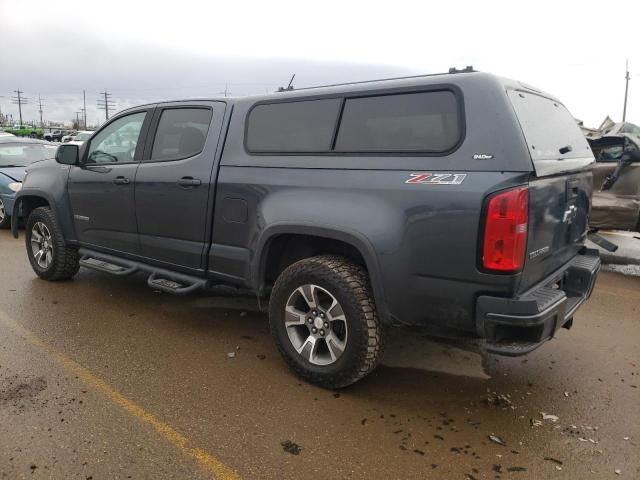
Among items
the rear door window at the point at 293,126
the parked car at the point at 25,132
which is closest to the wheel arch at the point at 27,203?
the rear door window at the point at 293,126

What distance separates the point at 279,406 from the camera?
3.26m

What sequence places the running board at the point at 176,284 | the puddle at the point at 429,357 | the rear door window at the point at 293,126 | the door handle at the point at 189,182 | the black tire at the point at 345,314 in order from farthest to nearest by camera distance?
the running board at the point at 176,284
the door handle at the point at 189,182
the puddle at the point at 429,357
the rear door window at the point at 293,126
the black tire at the point at 345,314

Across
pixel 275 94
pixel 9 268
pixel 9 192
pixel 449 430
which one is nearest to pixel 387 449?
pixel 449 430

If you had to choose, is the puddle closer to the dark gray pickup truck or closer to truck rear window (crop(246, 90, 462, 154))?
the dark gray pickup truck

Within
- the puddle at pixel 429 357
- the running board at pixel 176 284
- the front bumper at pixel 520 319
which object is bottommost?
the puddle at pixel 429 357

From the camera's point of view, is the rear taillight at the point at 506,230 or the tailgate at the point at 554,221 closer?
the rear taillight at the point at 506,230

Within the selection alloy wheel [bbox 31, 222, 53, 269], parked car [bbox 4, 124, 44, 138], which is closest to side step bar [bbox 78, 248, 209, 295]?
alloy wheel [bbox 31, 222, 53, 269]

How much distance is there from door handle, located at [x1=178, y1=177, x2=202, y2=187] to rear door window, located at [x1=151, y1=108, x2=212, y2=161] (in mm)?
216

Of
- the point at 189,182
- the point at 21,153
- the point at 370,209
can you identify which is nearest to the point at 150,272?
the point at 189,182

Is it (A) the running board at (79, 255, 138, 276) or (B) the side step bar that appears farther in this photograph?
(A) the running board at (79, 255, 138, 276)

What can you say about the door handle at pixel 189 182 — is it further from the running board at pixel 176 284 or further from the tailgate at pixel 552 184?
the tailgate at pixel 552 184

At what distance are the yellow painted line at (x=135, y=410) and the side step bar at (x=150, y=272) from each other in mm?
858

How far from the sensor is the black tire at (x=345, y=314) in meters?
3.20

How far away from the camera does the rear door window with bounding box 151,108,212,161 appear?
4.21 m
